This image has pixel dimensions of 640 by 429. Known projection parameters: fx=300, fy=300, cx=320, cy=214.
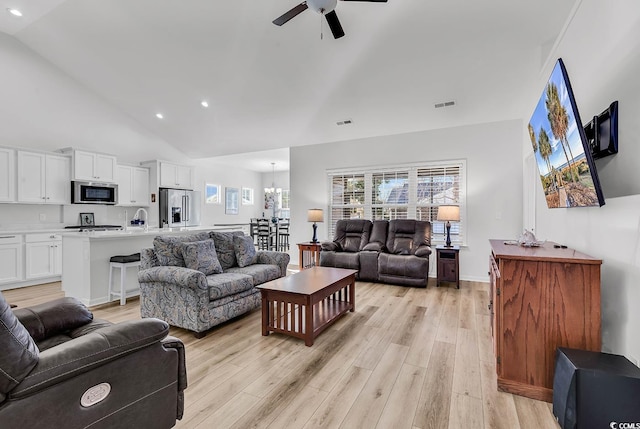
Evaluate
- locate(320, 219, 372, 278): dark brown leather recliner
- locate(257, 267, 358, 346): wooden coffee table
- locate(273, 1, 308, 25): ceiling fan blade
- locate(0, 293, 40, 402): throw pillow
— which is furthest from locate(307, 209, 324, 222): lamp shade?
locate(0, 293, 40, 402): throw pillow

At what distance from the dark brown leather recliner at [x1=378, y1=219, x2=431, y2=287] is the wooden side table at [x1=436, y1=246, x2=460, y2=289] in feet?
0.72

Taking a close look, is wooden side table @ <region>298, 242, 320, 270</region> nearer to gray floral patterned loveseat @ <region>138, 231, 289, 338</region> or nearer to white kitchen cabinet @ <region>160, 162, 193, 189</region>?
gray floral patterned loveseat @ <region>138, 231, 289, 338</region>

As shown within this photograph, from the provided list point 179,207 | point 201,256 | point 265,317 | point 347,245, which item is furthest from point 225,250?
point 179,207

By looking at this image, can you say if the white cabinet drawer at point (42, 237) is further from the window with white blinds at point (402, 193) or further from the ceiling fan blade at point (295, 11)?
the ceiling fan blade at point (295, 11)

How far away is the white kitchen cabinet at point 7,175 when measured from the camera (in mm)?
4680

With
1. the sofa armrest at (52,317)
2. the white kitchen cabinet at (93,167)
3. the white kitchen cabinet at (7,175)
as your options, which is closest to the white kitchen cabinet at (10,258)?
the white kitchen cabinet at (7,175)

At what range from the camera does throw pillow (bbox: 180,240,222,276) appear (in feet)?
10.4

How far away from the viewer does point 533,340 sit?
73.4 inches

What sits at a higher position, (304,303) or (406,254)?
(406,254)

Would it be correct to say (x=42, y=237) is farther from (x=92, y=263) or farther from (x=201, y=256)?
(x=201, y=256)

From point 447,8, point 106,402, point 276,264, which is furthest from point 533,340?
point 447,8

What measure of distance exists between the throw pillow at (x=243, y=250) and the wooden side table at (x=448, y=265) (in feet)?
9.35

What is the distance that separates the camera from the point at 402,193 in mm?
5680

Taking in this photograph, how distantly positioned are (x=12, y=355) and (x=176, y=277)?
1.85 meters
